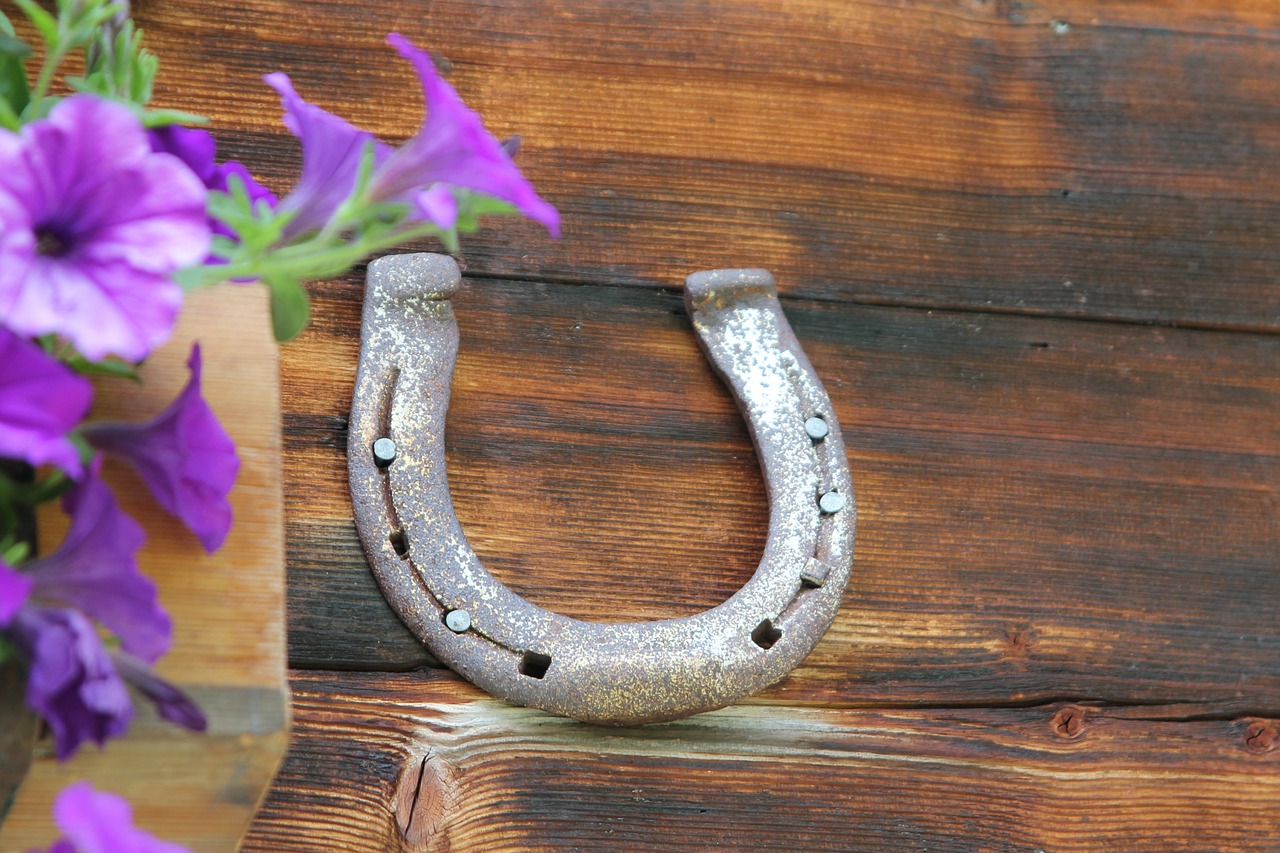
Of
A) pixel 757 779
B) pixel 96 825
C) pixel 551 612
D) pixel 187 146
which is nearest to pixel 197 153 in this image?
pixel 187 146

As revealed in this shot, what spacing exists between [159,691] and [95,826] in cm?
6

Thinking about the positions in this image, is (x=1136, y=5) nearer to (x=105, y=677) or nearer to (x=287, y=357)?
(x=287, y=357)

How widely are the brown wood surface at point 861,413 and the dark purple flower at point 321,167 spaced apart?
0.35 meters

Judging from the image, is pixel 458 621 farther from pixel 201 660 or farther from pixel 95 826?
pixel 95 826

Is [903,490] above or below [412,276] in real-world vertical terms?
below

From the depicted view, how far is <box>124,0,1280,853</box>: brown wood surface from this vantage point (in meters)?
0.73

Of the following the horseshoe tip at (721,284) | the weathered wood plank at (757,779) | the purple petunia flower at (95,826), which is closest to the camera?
the purple petunia flower at (95,826)

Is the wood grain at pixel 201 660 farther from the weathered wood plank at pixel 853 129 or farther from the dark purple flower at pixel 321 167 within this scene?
the weathered wood plank at pixel 853 129

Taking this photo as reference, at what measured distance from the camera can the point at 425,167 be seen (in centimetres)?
39

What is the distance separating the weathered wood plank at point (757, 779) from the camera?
0.70 m

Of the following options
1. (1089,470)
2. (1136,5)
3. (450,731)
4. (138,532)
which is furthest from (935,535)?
(138,532)

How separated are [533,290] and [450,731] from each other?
29 centimetres

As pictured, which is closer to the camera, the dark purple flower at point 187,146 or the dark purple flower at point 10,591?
the dark purple flower at point 10,591

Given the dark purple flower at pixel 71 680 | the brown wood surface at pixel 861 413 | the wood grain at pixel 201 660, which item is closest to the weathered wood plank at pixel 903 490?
the brown wood surface at pixel 861 413
